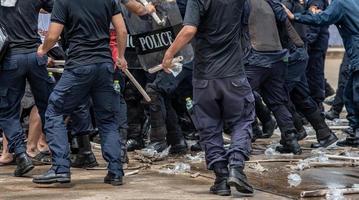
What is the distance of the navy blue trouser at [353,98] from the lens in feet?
30.9

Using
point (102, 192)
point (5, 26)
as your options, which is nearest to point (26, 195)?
point (102, 192)

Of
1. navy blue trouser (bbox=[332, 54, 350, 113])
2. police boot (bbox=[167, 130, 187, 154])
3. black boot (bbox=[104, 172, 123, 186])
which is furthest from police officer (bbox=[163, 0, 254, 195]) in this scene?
navy blue trouser (bbox=[332, 54, 350, 113])

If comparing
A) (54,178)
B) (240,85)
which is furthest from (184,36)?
(54,178)

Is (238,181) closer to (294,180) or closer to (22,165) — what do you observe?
(294,180)

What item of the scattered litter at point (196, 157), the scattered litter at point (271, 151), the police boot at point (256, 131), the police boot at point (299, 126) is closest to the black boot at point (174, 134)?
the scattered litter at point (196, 157)

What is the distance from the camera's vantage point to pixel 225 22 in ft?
22.7

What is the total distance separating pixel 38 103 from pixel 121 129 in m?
1.02

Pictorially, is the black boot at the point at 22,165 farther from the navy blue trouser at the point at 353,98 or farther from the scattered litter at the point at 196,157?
the navy blue trouser at the point at 353,98

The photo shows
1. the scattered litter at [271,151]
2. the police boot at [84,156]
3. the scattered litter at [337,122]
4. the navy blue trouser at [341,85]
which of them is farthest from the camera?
the scattered litter at [337,122]

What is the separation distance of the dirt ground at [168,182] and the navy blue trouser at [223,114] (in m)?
0.36

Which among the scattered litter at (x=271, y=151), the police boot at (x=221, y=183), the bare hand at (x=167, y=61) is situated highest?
the bare hand at (x=167, y=61)

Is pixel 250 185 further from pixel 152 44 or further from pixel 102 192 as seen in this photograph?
pixel 152 44

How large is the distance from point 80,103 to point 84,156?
1.06 meters

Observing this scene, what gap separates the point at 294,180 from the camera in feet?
25.0
